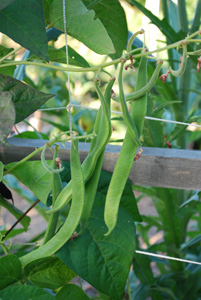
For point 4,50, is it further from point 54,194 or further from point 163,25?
point 163,25

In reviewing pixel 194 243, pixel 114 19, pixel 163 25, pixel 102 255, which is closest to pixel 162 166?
pixel 102 255

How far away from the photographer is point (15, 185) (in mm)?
1114

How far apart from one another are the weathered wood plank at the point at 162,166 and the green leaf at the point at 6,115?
165 mm

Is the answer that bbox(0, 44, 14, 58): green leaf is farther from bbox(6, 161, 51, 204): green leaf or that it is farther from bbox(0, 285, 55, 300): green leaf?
bbox(0, 285, 55, 300): green leaf

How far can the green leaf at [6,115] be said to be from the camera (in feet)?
1.30

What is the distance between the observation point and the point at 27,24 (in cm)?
40

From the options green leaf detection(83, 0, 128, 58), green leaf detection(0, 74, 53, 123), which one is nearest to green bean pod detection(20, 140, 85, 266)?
green leaf detection(0, 74, 53, 123)

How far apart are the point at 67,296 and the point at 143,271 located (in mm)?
570

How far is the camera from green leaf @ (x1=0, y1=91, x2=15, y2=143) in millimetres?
395

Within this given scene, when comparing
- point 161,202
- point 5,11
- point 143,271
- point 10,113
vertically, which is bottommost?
point 143,271

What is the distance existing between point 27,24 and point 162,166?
0.85 feet

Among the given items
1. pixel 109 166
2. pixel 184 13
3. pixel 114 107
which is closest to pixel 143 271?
pixel 109 166

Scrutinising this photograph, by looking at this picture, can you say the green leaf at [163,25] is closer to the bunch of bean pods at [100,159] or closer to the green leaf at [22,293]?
the bunch of bean pods at [100,159]

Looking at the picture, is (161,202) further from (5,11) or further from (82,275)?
(5,11)
